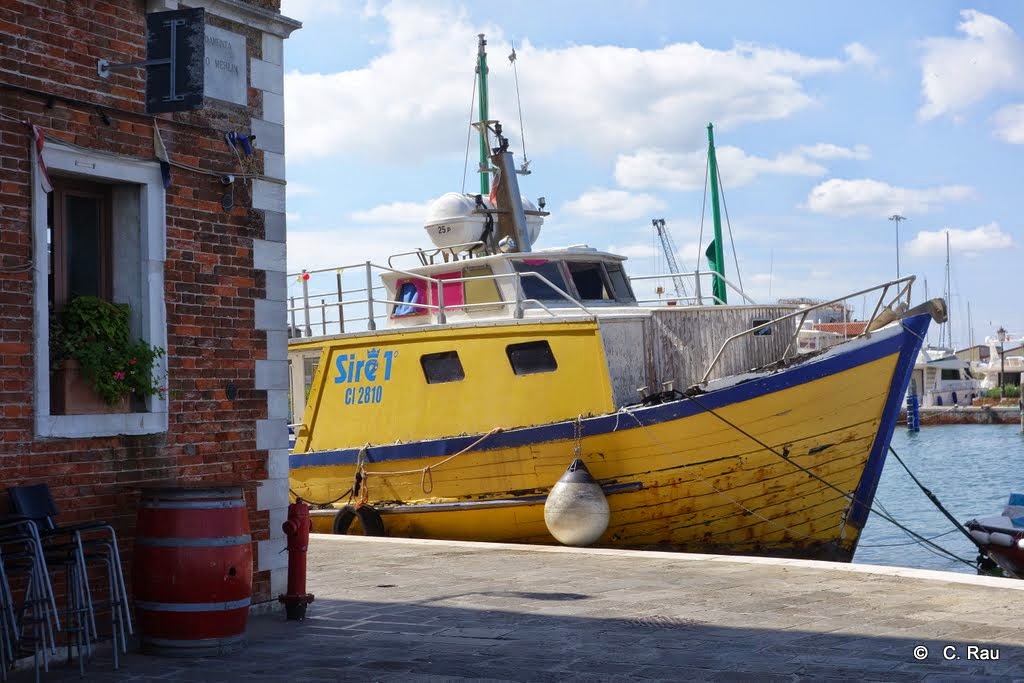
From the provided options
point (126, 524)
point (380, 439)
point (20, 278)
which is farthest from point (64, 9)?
point (380, 439)

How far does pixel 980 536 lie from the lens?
557 inches

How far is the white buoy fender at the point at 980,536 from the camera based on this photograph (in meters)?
14.0

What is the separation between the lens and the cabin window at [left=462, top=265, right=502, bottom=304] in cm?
1591

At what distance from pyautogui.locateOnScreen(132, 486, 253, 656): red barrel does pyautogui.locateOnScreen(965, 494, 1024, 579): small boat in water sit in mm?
9911

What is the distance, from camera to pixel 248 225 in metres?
8.35

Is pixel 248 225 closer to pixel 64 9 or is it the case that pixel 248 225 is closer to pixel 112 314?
pixel 112 314

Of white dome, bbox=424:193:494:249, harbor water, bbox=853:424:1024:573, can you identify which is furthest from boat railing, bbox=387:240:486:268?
harbor water, bbox=853:424:1024:573

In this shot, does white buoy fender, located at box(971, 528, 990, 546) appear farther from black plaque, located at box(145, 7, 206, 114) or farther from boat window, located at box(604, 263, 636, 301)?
black plaque, located at box(145, 7, 206, 114)

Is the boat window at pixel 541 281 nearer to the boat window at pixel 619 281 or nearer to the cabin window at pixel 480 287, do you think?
the cabin window at pixel 480 287

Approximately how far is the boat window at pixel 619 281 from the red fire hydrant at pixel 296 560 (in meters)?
8.93

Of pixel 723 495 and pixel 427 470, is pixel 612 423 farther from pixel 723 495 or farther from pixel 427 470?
pixel 427 470

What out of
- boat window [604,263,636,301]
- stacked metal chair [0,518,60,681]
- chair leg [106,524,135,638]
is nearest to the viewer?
stacked metal chair [0,518,60,681]

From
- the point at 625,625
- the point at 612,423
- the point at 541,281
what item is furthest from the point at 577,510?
the point at 625,625

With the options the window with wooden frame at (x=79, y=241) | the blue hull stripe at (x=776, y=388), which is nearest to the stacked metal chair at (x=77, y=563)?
the window with wooden frame at (x=79, y=241)
